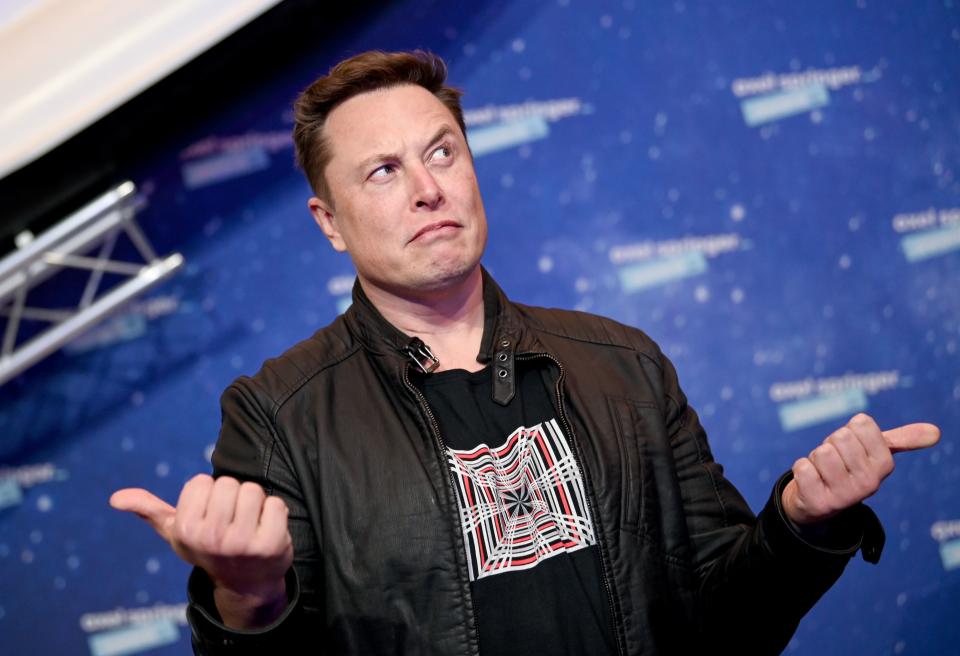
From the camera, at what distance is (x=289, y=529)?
1.29 metres

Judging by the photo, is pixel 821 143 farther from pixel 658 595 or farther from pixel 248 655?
pixel 248 655

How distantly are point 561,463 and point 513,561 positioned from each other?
0.54ft

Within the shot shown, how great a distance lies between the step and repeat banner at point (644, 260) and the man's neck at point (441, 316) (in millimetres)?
1404

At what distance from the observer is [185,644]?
9.46ft

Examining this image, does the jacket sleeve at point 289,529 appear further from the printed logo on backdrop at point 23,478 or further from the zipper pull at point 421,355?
the printed logo on backdrop at point 23,478

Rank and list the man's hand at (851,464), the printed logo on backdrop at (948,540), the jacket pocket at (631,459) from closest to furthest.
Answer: the man's hand at (851,464), the jacket pocket at (631,459), the printed logo on backdrop at (948,540)

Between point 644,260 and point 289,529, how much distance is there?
1.94 m

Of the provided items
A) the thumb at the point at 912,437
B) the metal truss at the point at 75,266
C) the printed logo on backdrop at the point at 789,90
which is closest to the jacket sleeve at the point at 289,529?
the thumb at the point at 912,437

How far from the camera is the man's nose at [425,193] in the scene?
149cm

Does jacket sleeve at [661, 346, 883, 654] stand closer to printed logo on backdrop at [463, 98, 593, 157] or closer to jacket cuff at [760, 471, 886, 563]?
jacket cuff at [760, 471, 886, 563]

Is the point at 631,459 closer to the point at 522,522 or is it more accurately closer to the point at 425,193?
the point at 522,522

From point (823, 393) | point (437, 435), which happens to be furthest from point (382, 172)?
point (823, 393)

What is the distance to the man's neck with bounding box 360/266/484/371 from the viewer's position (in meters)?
1.52

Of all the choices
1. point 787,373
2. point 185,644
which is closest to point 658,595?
point 787,373
